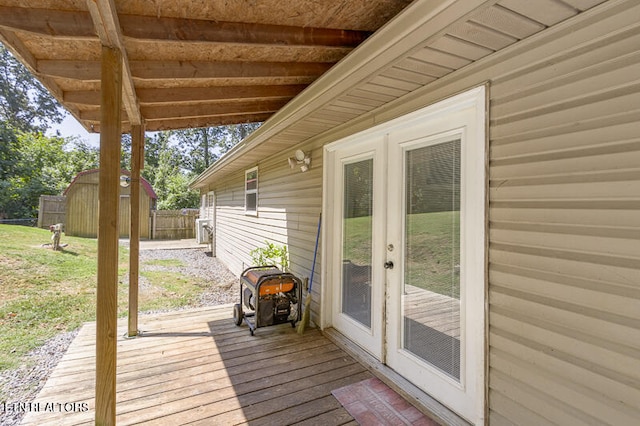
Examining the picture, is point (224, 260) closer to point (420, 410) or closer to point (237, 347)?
point (237, 347)

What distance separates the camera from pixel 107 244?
1861mm

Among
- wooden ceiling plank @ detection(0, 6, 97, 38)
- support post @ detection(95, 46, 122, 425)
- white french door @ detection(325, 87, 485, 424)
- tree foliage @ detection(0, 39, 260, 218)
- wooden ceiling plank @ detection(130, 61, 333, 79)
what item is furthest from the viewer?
tree foliage @ detection(0, 39, 260, 218)

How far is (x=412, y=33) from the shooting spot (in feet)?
5.06

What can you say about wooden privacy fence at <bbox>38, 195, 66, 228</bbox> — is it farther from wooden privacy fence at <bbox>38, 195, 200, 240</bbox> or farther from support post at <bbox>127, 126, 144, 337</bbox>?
support post at <bbox>127, 126, 144, 337</bbox>

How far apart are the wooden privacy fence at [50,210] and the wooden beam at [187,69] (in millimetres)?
15495

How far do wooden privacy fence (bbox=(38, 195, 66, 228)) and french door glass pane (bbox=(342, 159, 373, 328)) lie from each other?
16402mm

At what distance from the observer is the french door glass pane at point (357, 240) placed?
10.0 ft

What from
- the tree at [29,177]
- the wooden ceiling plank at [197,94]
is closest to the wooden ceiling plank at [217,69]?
the wooden ceiling plank at [197,94]

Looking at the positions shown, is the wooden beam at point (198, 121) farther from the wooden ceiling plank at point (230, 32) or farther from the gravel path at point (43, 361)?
the gravel path at point (43, 361)

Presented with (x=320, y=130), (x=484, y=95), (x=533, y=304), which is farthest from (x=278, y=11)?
(x=533, y=304)

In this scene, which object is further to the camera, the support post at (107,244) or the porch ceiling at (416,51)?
the support post at (107,244)

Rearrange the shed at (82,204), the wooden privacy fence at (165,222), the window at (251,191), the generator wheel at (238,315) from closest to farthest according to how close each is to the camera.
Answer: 1. the generator wheel at (238,315)
2. the window at (251,191)
3. the shed at (82,204)
4. the wooden privacy fence at (165,222)

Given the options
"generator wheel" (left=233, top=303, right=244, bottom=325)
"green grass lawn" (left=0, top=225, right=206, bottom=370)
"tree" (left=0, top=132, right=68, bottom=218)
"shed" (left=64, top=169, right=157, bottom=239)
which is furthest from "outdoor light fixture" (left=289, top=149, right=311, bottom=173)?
"tree" (left=0, top=132, right=68, bottom=218)

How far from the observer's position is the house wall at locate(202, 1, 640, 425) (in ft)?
4.22
